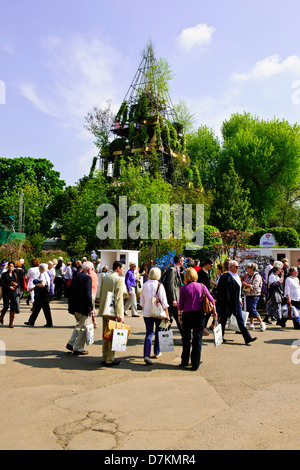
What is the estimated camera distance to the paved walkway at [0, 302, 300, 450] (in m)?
4.04

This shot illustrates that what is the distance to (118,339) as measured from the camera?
6922 mm

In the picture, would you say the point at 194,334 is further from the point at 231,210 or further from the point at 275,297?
the point at 231,210

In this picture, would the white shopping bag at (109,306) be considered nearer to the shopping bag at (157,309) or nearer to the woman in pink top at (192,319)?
the shopping bag at (157,309)

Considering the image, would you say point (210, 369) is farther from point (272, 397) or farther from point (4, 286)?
point (4, 286)

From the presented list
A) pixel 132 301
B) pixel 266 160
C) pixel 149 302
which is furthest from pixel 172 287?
pixel 266 160

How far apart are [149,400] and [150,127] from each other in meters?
46.8

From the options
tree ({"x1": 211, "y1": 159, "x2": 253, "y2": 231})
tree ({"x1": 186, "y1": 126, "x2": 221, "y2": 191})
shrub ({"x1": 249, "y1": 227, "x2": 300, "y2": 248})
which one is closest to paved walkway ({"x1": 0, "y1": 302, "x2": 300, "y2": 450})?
shrub ({"x1": 249, "y1": 227, "x2": 300, "y2": 248})

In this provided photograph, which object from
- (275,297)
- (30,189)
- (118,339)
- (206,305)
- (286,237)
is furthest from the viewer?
(30,189)

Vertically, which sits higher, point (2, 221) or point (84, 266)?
point (2, 221)

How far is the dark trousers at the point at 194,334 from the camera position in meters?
6.90

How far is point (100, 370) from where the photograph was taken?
6801mm
